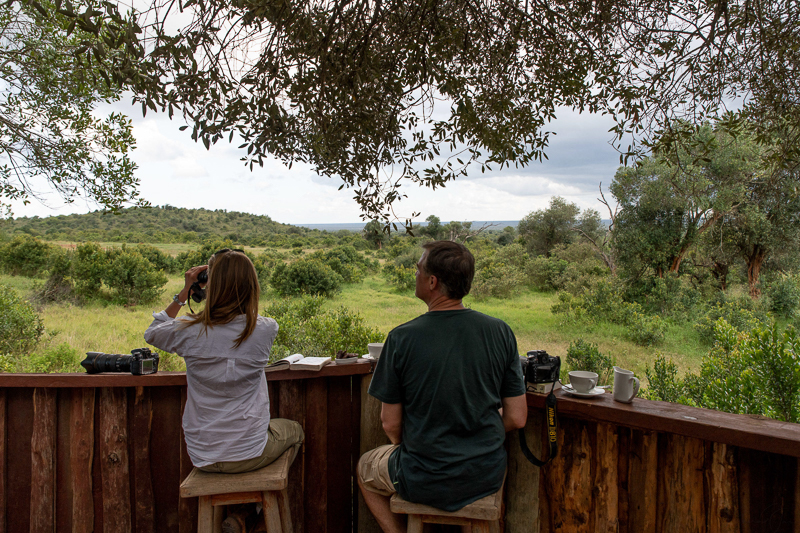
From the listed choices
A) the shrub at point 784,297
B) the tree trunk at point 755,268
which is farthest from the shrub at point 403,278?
the shrub at point 784,297

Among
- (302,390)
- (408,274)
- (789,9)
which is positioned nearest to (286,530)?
(302,390)

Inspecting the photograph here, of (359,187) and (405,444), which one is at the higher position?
(359,187)

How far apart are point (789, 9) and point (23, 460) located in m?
5.05

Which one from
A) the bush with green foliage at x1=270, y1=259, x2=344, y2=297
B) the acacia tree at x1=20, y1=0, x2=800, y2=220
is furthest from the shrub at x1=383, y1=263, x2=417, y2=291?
the acacia tree at x1=20, y1=0, x2=800, y2=220

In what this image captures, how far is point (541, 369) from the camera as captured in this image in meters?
1.90

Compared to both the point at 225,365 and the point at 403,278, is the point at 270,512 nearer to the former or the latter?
the point at 225,365

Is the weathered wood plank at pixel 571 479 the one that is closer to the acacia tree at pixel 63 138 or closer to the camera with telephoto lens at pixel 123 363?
the camera with telephoto lens at pixel 123 363

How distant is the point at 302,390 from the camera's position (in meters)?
2.30

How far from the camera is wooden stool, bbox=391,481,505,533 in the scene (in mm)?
1562

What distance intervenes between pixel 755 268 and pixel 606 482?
521 inches

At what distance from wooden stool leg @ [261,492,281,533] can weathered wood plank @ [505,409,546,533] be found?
3.40ft

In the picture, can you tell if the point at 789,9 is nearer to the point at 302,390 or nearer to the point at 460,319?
the point at 460,319

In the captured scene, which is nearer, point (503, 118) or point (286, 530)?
point (286, 530)

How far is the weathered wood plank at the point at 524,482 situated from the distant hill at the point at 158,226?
1864cm
